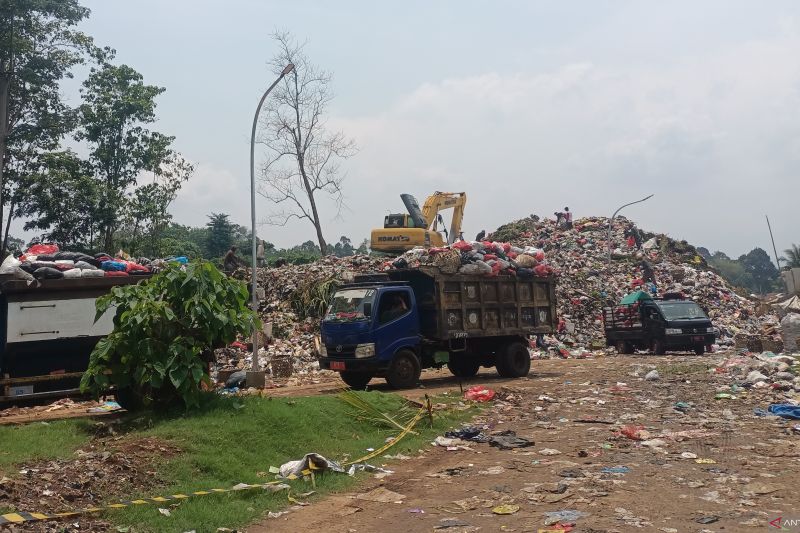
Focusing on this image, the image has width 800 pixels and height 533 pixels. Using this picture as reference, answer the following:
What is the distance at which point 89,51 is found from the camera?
30.4 metres

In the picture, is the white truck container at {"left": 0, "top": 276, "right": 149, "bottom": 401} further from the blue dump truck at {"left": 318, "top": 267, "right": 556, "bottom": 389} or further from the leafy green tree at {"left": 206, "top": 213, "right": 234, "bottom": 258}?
the leafy green tree at {"left": 206, "top": 213, "right": 234, "bottom": 258}

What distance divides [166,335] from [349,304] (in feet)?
16.6

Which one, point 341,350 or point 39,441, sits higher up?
point 341,350

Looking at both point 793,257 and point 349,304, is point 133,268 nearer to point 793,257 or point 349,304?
point 349,304

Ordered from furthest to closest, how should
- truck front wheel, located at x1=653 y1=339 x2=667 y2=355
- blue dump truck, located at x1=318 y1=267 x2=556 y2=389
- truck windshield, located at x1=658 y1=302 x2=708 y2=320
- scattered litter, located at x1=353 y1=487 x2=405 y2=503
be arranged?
truck windshield, located at x1=658 y1=302 x2=708 y2=320
truck front wheel, located at x1=653 y1=339 x2=667 y2=355
blue dump truck, located at x1=318 y1=267 x2=556 y2=389
scattered litter, located at x1=353 y1=487 x2=405 y2=503

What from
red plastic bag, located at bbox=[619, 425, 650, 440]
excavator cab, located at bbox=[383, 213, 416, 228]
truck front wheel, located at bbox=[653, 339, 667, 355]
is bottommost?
red plastic bag, located at bbox=[619, 425, 650, 440]

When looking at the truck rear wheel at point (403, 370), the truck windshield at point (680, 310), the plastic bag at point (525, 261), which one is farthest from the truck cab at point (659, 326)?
the truck rear wheel at point (403, 370)

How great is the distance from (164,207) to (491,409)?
26.5m

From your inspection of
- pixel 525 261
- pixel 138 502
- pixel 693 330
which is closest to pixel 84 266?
pixel 138 502

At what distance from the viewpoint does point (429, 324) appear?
46.1 feet

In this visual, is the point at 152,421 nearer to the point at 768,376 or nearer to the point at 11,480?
the point at 11,480

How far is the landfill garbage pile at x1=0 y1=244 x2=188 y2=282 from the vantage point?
10109 mm

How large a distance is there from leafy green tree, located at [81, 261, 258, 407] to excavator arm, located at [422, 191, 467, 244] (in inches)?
972

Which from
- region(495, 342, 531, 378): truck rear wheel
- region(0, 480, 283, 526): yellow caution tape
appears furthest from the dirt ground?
region(495, 342, 531, 378): truck rear wheel
